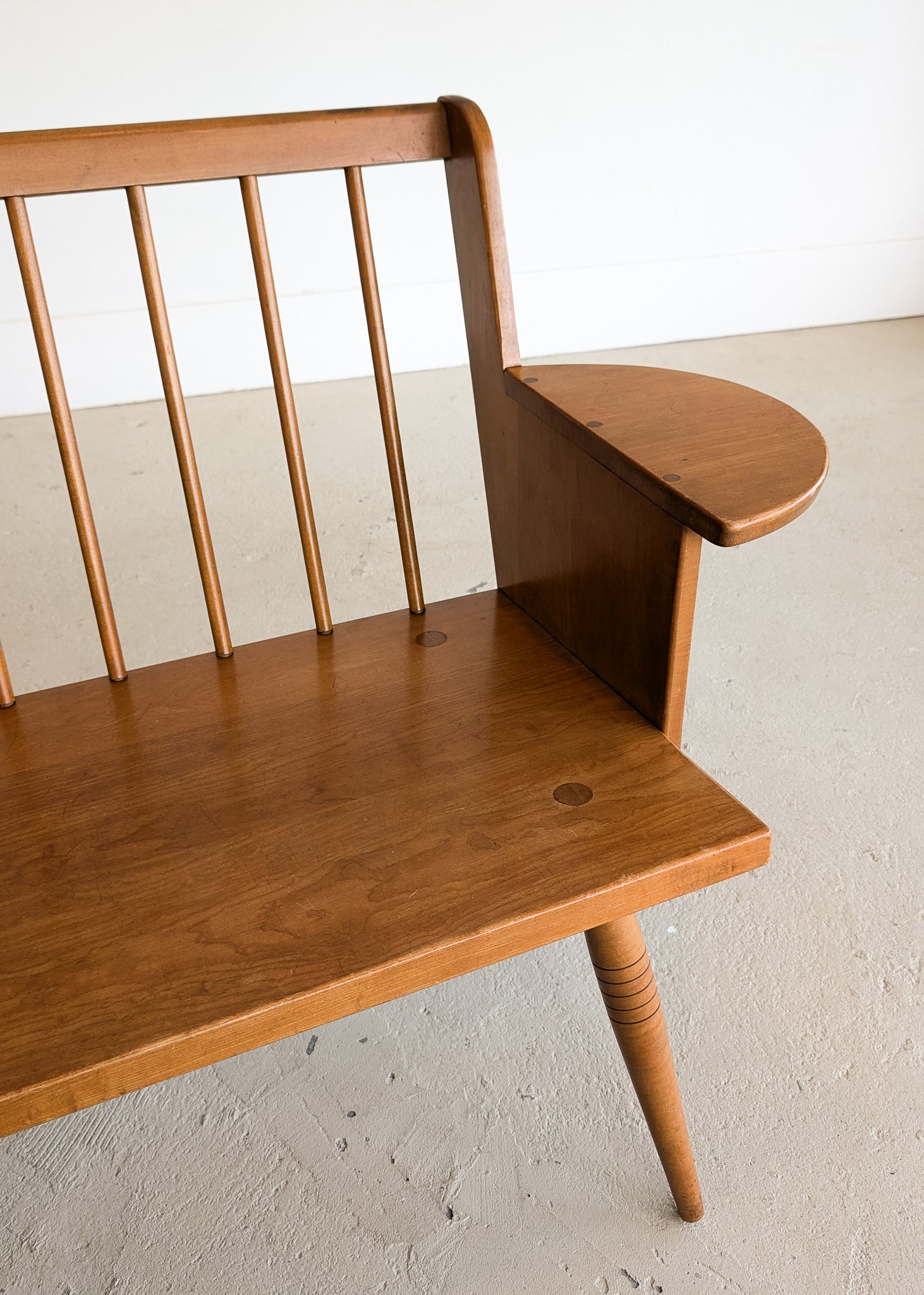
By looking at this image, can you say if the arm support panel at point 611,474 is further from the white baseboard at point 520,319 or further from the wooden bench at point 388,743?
the white baseboard at point 520,319

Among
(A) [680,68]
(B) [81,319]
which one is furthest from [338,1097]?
(A) [680,68]

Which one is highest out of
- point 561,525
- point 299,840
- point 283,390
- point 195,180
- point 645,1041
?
point 195,180

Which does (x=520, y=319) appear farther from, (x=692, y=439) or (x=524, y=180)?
(x=692, y=439)

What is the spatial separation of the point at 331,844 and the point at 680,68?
2.50 meters

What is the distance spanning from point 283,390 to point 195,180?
0.16m

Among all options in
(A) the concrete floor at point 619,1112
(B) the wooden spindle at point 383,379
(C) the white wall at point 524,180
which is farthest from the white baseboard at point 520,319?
(B) the wooden spindle at point 383,379

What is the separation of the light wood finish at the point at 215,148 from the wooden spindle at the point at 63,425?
0.03 metres

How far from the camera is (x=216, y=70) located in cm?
235

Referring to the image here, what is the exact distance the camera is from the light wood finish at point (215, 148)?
78 centimetres

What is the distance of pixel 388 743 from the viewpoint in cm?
79

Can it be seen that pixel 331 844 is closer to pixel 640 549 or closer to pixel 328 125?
pixel 640 549

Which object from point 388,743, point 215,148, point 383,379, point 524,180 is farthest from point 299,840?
point 524,180

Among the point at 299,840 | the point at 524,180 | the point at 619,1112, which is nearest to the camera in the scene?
the point at 299,840

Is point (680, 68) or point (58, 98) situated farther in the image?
point (680, 68)
